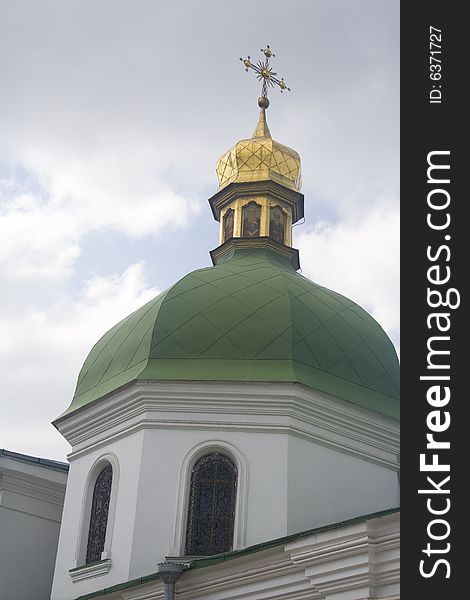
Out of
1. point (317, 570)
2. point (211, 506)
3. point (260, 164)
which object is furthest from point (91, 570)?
point (260, 164)

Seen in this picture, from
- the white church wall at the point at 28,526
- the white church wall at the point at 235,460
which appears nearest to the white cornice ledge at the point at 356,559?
the white church wall at the point at 235,460

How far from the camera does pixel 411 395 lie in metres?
5.79

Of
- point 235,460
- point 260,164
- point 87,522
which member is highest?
point 260,164

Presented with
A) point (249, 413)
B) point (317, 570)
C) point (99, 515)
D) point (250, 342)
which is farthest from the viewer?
point (250, 342)

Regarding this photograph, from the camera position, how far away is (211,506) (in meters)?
12.2

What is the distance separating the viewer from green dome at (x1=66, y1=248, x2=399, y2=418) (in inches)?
505

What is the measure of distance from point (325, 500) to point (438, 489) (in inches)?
263

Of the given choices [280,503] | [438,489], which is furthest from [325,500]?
[438,489]

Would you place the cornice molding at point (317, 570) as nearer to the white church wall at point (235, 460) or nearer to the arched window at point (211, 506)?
the arched window at point (211, 506)

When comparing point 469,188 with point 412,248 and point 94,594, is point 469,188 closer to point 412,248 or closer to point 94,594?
point 412,248

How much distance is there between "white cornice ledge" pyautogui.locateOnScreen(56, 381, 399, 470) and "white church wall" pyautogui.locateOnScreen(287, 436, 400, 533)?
0.14 metres

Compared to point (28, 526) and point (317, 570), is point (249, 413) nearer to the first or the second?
point (317, 570)

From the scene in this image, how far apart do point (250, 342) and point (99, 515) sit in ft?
9.71

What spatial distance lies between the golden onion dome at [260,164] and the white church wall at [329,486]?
656cm
